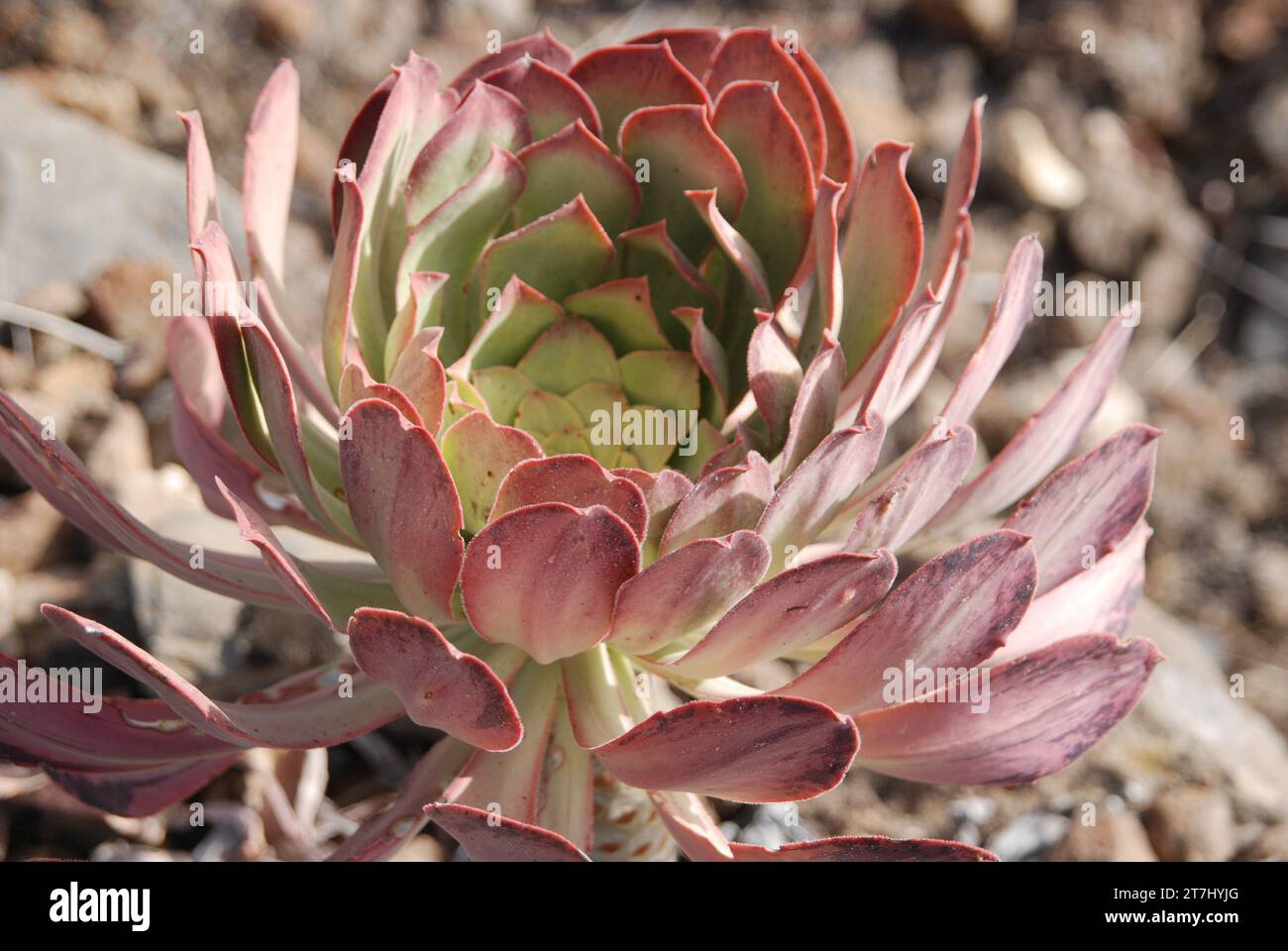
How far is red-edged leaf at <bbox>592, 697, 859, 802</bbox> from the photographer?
84 centimetres

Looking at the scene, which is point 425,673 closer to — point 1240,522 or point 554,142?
point 554,142

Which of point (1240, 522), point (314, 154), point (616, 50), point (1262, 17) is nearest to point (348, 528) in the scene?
point (616, 50)

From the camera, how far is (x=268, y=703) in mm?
1096

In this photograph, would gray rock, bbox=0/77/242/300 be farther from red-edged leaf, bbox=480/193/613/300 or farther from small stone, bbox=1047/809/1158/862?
small stone, bbox=1047/809/1158/862

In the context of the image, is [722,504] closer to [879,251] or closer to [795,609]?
[795,609]

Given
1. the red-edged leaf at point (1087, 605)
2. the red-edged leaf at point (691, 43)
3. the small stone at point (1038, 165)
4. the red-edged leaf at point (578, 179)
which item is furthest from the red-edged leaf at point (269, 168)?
the small stone at point (1038, 165)

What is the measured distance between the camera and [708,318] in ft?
4.20

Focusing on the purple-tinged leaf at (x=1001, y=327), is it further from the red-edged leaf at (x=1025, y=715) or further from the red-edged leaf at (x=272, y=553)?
the red-edged leaf at (x=272, y=553)

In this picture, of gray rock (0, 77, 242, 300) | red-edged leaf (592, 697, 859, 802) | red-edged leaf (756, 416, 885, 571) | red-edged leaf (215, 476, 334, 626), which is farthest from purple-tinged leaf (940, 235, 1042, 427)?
gray rock (0, 77, 242, 300)

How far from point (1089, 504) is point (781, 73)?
51 cm

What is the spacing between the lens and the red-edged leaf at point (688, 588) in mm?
900

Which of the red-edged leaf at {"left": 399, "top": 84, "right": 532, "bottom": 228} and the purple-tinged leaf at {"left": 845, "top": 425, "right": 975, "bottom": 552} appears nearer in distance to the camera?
the purple-tinged leaf at {"left": 845, "top": 425, "right": 975, "bottom": 552}

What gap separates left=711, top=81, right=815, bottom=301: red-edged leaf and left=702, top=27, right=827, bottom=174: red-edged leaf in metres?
0.03

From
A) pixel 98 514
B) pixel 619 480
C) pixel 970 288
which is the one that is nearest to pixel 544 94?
pixel 619 480
